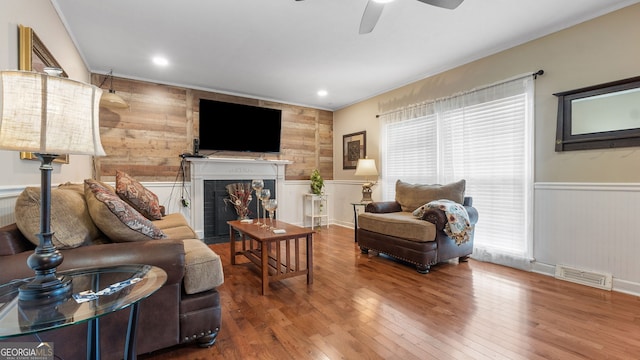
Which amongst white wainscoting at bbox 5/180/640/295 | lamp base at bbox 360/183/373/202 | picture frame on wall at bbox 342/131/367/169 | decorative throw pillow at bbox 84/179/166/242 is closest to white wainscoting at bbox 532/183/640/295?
white wainscoting at bbox 5/180/640/295

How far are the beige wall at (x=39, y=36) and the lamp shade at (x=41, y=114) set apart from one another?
1.05 meters

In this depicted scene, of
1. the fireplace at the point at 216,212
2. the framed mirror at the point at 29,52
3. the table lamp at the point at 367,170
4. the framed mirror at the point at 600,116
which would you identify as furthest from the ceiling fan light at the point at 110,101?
the framed mirror at the point at 600,116

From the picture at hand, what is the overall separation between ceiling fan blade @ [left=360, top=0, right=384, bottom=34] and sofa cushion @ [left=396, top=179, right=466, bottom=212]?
208cm

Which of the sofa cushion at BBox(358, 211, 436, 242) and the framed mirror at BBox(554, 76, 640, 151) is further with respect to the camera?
the sofa cushion at BBox(358, 211, 436, 242)

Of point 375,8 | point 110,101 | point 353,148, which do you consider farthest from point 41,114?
point 353,148

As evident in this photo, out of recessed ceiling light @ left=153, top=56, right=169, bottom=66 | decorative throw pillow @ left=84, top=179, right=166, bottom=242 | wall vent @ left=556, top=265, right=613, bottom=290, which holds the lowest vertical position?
wall vent @ left=556, top=265, right=613, bottom=290

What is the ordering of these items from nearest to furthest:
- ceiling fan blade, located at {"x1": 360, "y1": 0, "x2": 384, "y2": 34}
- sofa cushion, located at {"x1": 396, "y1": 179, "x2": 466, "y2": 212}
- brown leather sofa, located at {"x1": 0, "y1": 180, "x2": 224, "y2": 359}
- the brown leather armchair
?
brown leather sofa, located at {"x1": 0, "y1": 180, "x2": 224, "y2": 359} → ceiling fan blade, located at {"x1": 360, "y1": 0, "x2": 384, "y2": 34} → the brown leather armchair → sofa cushion, located at {"x1": 396, "y1": 179, "x2": 466, "y2": 212}

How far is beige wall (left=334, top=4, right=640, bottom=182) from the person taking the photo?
2426 millimetres

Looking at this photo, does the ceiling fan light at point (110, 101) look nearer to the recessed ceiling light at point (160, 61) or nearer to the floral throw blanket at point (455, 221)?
the recessed ceiling light at point (160, 61)

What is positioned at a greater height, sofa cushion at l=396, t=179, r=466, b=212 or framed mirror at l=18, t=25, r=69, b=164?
framed mirror at l=18, t=25, r=69, b=164

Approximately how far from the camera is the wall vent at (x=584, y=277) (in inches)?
98.8

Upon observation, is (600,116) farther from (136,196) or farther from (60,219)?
(136,196)

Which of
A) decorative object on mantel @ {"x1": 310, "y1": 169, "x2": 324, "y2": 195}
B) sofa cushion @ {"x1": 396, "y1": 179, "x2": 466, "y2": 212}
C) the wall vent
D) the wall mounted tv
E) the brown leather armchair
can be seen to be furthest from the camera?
decorative object on mantel @ {"x1": 310, "y1": 169, "x2": 324, "y2": 195}

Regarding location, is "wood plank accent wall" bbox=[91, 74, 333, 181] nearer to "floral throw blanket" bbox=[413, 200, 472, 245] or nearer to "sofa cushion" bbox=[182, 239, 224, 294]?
"sofa cushion" bbox=[182, 239, 224, 294]
